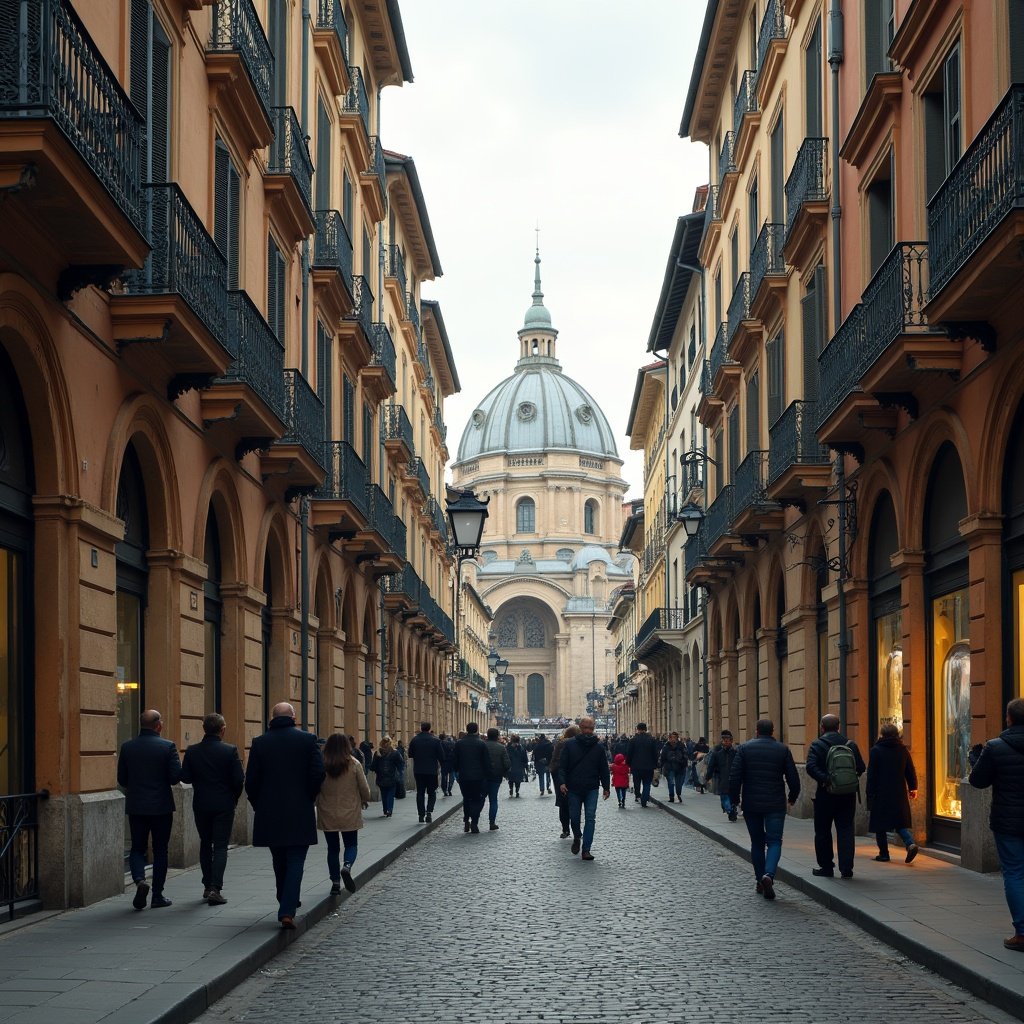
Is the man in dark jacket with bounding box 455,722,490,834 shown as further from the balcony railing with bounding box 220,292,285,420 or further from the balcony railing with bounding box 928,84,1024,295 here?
the balcony railing with bounding box 928,84,1024,295

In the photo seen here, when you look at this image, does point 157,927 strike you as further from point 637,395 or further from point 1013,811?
point 637,395

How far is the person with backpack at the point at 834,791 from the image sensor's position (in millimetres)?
15016

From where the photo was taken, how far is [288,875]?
476 inches

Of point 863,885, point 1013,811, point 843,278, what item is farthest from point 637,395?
point 1013,811

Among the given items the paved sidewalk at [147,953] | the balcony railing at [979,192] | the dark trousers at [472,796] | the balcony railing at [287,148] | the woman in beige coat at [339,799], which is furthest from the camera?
the dark trousers at [472,796]

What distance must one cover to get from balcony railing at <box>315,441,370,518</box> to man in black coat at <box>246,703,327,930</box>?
12.0 metres

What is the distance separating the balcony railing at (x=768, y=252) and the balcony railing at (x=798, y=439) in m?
3.32

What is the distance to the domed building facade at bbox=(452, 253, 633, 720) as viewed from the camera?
136 meters

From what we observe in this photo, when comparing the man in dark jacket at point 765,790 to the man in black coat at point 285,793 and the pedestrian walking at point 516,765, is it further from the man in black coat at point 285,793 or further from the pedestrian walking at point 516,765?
the pedestrian walking at point 516,765

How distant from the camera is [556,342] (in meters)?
159

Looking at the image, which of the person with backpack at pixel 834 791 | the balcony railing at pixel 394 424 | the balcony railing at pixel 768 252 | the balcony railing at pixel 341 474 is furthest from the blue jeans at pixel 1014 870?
the balcony railing at pixel 394 424

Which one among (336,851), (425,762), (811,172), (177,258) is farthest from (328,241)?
(336,851)

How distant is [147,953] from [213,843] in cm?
297

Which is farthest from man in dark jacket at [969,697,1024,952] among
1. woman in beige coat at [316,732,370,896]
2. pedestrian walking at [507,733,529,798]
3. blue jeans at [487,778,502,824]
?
pedestrian walking at [507,733,529,798]
